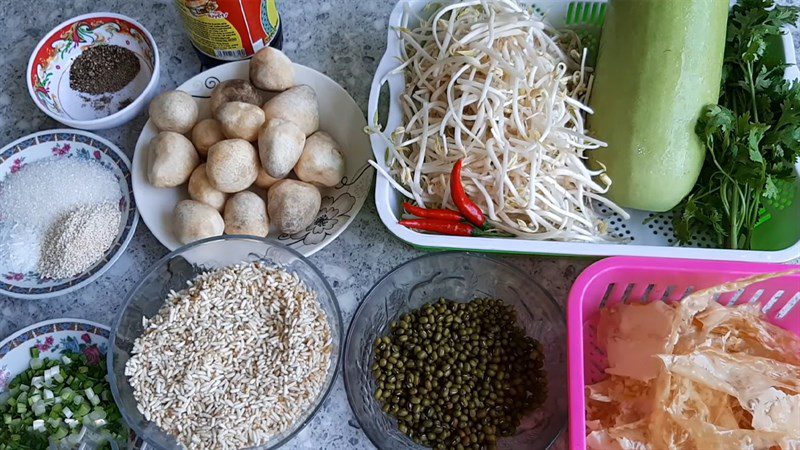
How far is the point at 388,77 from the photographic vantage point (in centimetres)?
142

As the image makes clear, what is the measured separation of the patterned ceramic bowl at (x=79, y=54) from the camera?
151 cm

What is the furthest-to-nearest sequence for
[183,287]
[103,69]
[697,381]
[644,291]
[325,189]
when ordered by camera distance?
[103,69] < [325,189] < [183,287] < [644,291] < [697,381]

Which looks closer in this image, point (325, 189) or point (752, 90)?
point (752, 90)

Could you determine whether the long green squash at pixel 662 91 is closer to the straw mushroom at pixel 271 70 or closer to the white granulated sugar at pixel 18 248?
the straw mushroom at pixel 271 70

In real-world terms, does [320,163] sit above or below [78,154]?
above

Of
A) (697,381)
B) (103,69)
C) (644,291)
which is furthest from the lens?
(103,69)

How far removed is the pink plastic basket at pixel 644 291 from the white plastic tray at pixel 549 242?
0.13 ft

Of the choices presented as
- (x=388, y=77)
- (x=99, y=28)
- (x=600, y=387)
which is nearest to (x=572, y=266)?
(x=600, y=387)

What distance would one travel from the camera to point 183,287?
1.35m

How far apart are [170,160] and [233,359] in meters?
0.44

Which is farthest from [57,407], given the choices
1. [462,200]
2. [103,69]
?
[462,200]

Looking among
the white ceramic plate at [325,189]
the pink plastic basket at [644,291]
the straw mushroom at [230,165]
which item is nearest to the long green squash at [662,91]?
the pink plastic basket at [644,291]

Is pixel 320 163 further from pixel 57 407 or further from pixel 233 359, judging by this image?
pixel 57 407

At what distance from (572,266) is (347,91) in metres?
0.66
